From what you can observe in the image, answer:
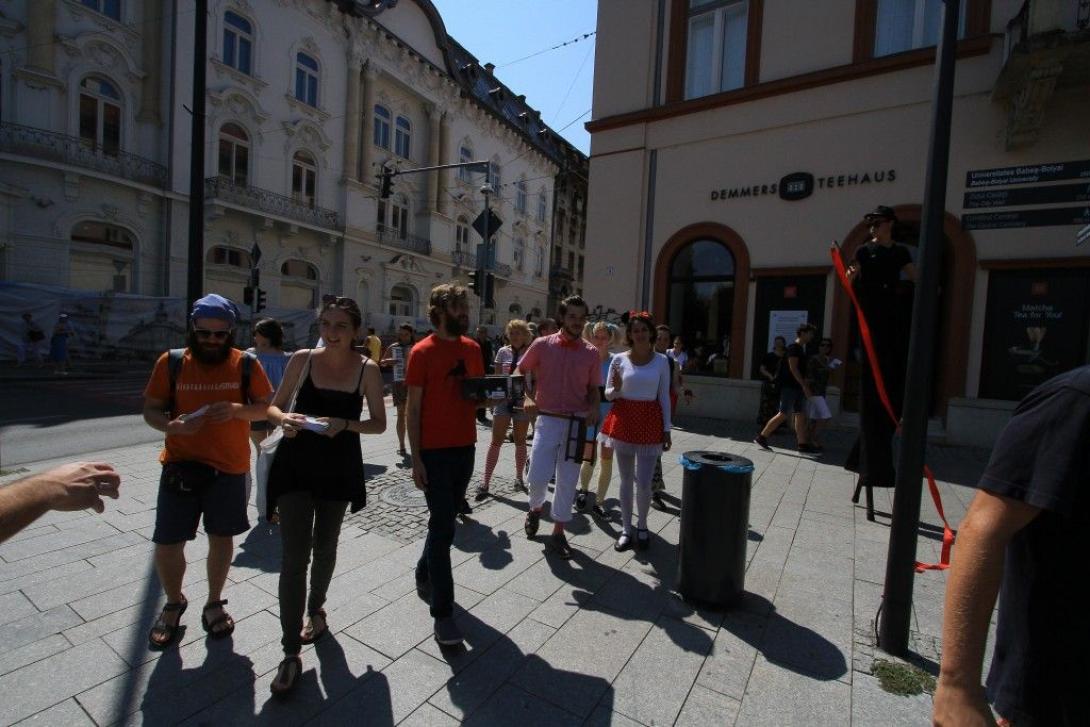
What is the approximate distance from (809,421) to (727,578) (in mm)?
5645

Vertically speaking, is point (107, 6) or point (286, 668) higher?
point (107, 6)

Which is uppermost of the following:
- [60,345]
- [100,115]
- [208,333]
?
[100,115]

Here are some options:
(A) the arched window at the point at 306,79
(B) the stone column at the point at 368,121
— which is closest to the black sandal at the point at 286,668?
(A) the arched window at the point at 306,79

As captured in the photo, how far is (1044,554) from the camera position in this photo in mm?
1184

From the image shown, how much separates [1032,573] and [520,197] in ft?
137

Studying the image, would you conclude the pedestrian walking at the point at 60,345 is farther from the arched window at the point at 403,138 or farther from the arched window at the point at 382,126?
the arched window at the point at 403,138

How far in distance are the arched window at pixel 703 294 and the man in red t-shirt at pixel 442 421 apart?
9.03 meters

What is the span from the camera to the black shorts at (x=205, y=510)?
2.87m

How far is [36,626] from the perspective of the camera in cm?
294

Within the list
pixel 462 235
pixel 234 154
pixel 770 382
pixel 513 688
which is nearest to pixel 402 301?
pixel 462 235

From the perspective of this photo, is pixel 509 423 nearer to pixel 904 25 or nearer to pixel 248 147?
pixel 904 25

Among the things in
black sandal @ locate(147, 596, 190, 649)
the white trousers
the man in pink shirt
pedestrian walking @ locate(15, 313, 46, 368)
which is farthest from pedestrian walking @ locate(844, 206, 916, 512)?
pedestrian walking @ locate(15, 313, 46, 368)

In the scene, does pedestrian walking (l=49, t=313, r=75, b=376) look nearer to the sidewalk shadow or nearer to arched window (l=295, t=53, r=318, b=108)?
arched window (l=295, t=53, r=318, b=108)

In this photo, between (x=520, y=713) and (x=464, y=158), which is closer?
(x=520, y=713)
